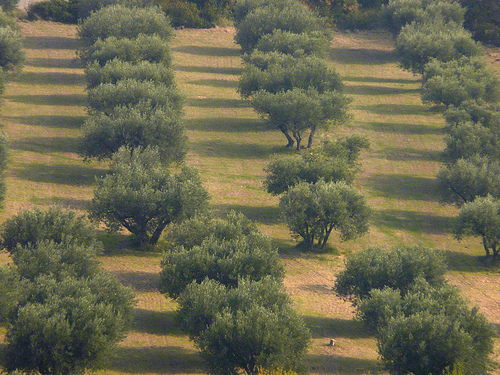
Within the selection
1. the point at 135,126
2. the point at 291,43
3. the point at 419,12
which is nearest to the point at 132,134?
the point at 135,126

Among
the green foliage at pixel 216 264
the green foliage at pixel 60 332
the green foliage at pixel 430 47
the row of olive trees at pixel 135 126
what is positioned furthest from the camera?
the green foliage at pixel 430 47

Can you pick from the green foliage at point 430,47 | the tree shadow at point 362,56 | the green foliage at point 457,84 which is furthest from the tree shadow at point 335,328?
the tree shadow at point 362,56

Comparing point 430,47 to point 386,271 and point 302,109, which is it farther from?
point 386,271

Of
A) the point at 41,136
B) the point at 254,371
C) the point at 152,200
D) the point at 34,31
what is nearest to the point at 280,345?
the point at 254,371

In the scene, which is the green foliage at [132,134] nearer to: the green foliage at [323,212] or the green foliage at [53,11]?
the green foliage at [323,212]

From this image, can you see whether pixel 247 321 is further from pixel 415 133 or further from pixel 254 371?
pixel 415 133
